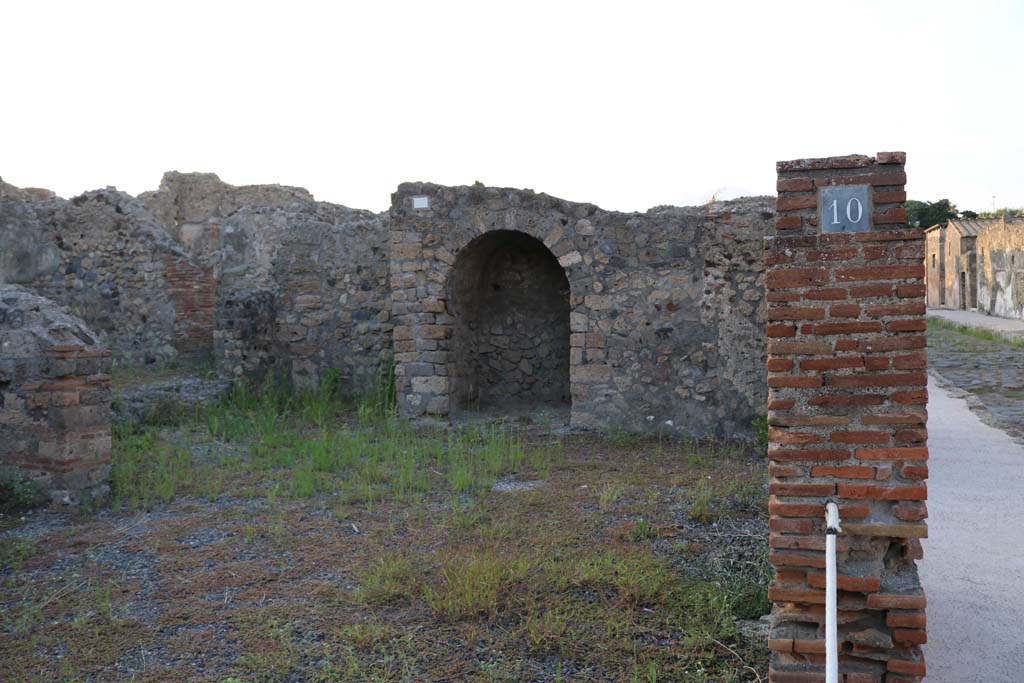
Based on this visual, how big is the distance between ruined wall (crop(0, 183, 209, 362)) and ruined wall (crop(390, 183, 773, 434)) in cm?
391

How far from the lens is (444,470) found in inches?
298

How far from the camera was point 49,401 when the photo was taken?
6.20 metres

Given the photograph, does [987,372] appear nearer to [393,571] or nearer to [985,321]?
[393,571]

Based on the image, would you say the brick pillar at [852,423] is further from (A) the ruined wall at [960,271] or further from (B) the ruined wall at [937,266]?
(B) the ruined wall at [937,266]

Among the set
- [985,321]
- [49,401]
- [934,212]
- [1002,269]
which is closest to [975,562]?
[49,401]

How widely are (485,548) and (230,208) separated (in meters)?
14.6

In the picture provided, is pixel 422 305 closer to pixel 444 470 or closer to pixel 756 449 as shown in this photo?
pixel 444 470

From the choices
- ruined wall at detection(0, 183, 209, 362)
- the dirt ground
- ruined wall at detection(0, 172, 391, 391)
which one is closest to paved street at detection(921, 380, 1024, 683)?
the dirt ground

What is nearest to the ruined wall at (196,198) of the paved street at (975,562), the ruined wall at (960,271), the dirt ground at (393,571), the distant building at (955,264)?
the dirt ground at (393,571)

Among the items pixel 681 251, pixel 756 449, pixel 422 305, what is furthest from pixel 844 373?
pixel 422 305

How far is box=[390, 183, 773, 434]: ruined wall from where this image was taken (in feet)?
29.3

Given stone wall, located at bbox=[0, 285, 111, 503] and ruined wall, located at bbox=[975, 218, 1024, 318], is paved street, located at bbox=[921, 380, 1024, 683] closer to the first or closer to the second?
stone wall, located at bbox=[0, 285, 111, 503]

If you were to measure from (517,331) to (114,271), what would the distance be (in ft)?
19.7

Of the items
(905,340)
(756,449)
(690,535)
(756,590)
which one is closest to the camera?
(905,340)
